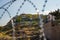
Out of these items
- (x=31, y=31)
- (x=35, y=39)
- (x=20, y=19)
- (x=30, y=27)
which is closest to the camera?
(x=35, y=39)

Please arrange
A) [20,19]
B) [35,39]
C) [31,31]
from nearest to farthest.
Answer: [35,39] < [31,31] < [20,19]

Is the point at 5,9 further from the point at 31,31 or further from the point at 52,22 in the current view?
the point at 31,31

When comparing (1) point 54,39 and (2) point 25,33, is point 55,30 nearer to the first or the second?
(1) point 54,39

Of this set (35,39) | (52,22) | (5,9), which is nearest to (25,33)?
(35,39)

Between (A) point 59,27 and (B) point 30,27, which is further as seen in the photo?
(B) point 30,27

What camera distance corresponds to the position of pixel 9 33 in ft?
106

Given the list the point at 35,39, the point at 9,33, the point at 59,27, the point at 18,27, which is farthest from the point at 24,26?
the point at 59,27

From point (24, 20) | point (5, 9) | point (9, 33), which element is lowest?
point (9, 33)

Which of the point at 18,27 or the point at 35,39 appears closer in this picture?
the point at 35,39

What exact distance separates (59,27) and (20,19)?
68.2ft

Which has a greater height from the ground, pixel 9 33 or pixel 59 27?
pixel 59 27

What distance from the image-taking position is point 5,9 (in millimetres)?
9938

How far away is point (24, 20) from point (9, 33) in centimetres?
364

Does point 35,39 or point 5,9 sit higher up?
point 5,9
